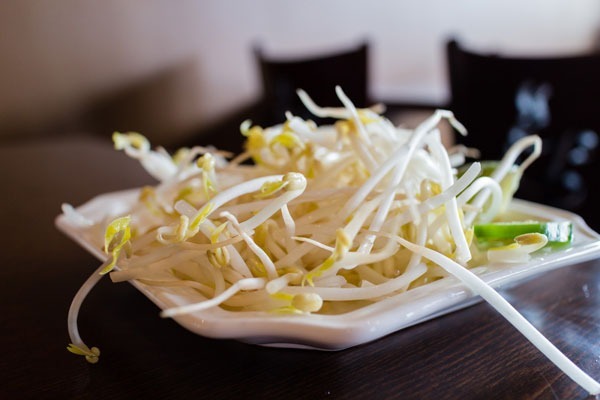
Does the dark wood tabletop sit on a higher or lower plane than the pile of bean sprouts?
lower

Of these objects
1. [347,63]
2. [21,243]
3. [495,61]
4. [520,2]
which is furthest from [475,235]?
[520,2]

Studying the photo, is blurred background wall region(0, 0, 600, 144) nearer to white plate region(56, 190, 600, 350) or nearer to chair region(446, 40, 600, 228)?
chair region(446, 40, 600, 228)

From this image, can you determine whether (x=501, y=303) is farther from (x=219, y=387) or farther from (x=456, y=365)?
(x=219, y=387)

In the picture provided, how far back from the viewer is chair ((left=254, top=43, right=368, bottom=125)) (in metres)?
2.40

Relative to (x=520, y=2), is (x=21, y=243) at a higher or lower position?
lower

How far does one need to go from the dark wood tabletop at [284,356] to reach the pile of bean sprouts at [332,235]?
0.11ft

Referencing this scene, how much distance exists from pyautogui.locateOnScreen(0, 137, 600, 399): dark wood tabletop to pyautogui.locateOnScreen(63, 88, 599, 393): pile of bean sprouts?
0.11 ft

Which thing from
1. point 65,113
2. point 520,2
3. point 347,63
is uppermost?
point 520,2

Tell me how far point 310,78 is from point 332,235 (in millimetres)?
1941

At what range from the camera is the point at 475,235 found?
2.04 feet

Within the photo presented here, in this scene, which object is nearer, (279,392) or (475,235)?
(279,392)

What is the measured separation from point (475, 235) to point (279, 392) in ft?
0.91

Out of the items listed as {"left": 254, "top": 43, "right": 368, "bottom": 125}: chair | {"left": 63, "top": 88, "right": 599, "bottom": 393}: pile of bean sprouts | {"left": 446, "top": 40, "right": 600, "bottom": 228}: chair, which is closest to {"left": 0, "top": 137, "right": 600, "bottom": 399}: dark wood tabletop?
{"left": 63, "top": 88, "right": 599, "bottom": 393}: pile of bean sprouts

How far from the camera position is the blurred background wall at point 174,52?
2.32 meters
